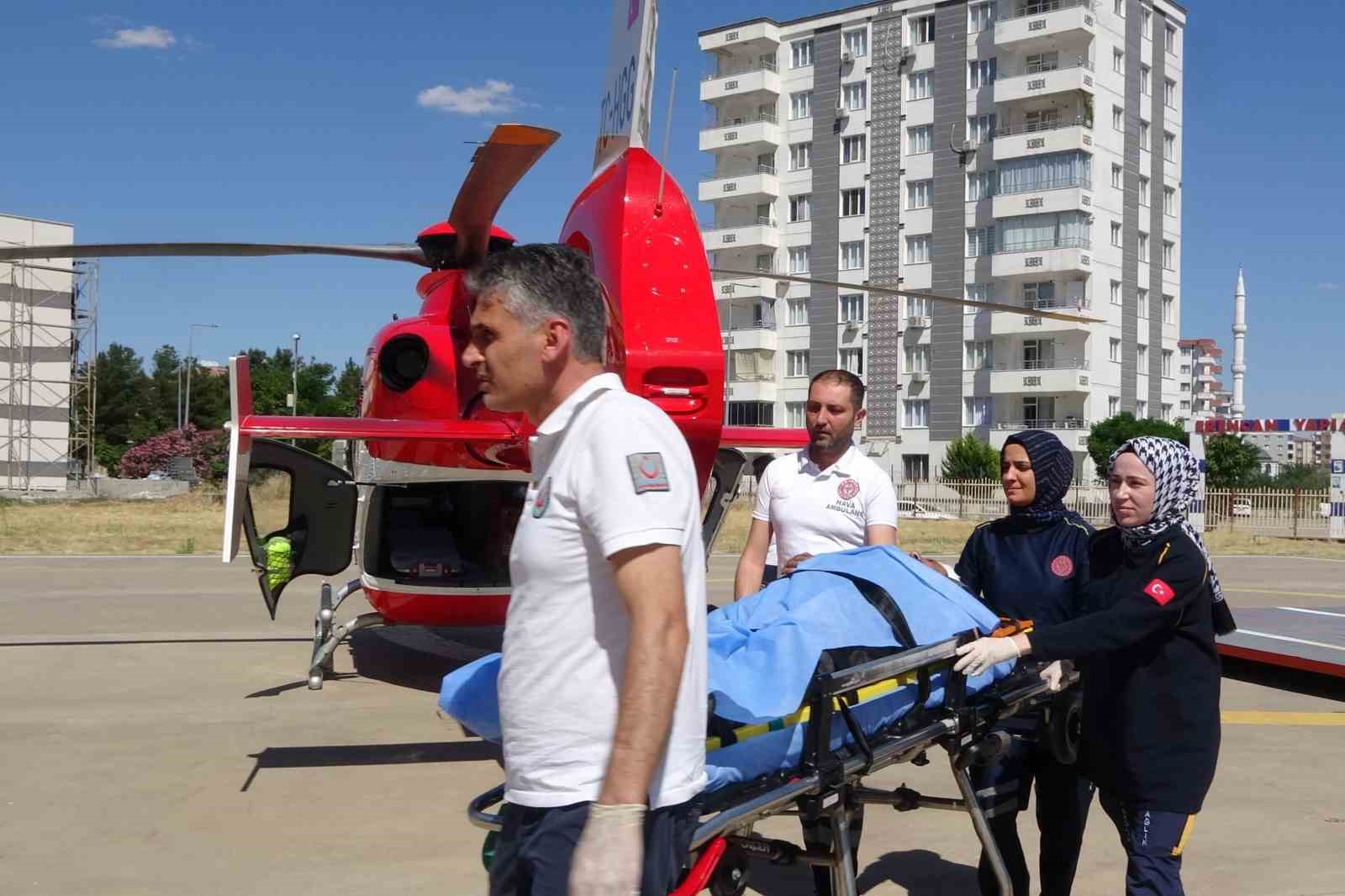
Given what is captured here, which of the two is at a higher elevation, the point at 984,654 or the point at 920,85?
the point at 920,85

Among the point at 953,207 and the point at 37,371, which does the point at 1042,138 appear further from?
the point at 37,371

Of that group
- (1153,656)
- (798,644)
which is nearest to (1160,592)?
(1153,656)

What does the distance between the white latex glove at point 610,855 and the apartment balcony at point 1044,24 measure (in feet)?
178

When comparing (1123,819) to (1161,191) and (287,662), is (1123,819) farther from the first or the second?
(1161,191)

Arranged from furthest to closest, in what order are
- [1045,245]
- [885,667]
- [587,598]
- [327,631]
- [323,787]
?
[1045,245], [327,631], [323,787], [885,667], [587,598]

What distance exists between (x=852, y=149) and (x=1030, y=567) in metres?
56.6

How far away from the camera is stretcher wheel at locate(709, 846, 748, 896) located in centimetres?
308

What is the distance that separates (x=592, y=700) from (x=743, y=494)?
146 ft

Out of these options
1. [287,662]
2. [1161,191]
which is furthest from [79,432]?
[287,662]

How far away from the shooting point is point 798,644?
3.16 m

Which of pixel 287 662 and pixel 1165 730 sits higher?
pixel 1165 730

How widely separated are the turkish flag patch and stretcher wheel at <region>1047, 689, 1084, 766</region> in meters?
0.63

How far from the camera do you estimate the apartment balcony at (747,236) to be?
60.3m

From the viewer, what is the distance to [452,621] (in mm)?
8891
